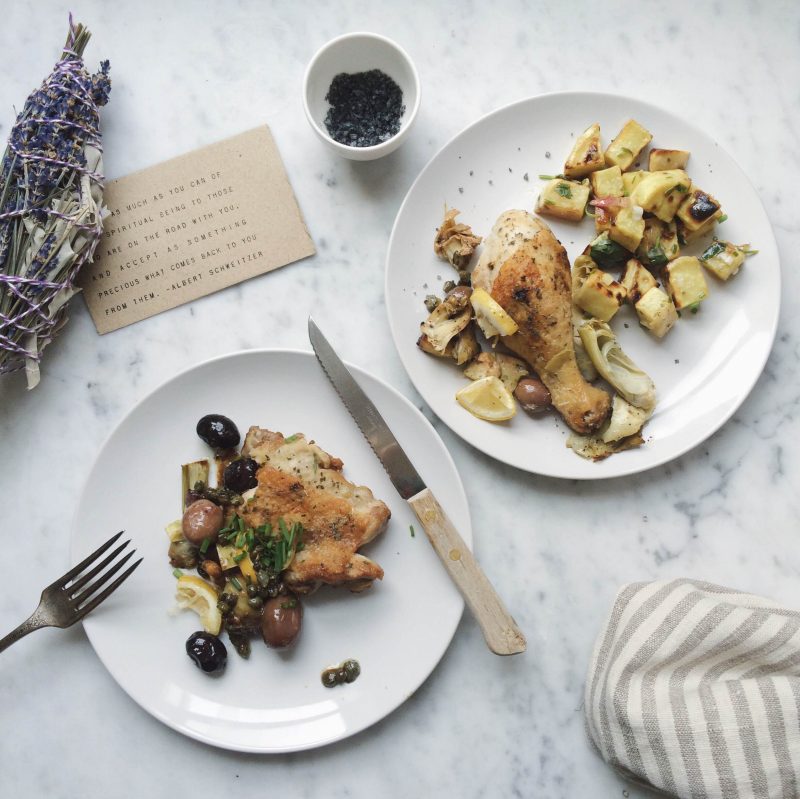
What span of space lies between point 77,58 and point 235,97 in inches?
16.0

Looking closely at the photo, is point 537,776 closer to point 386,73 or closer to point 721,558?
point 721,558

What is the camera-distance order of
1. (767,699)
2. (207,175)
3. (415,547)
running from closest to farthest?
(767,699), (415,547), (207,175)

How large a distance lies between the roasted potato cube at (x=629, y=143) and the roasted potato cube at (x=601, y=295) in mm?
295

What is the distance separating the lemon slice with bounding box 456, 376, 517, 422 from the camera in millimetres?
1849

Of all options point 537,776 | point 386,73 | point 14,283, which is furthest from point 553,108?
point 537,776

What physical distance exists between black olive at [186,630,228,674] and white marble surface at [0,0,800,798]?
0.88 feet

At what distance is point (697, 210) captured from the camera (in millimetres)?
1841

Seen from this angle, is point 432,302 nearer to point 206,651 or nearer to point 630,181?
point 630,181

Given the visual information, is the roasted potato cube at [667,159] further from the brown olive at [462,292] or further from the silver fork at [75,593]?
the silver fork at [75,593]

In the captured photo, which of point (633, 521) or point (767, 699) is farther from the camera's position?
point (633, 521)

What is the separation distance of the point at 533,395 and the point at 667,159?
697mm

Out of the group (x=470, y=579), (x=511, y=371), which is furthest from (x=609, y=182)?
(x=470, y=579)

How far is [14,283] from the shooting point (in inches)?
70.0

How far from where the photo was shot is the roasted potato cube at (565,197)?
1897mm
